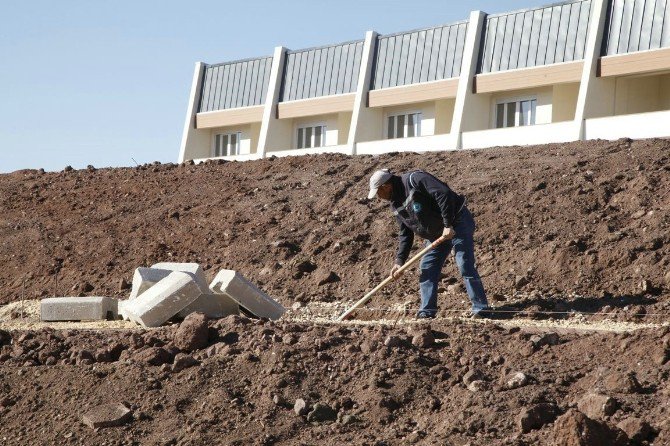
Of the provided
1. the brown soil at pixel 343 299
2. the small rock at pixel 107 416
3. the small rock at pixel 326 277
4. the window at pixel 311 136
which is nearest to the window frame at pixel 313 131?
the window at pixel 311 136

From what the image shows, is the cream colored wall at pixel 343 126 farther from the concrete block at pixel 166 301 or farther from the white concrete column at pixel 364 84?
the concrete block at pixel 166 301

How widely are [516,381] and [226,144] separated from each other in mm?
30811

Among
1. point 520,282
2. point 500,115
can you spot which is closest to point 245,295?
point 520,282

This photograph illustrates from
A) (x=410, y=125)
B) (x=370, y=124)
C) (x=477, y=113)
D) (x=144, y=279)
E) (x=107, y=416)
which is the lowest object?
(x=107, y=416)

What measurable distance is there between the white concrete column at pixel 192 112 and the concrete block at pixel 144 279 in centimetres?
2505

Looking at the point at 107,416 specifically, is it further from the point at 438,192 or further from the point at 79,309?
the point at 79,309

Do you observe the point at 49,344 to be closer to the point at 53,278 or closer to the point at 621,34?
the point at 53,278

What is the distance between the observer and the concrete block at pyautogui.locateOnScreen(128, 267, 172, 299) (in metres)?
10.8

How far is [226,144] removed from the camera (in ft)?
120

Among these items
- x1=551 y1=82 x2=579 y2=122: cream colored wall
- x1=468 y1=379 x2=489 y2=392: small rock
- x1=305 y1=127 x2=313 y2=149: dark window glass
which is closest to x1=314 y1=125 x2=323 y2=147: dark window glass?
x1=305 y1=127 x2=313 y2=149: dark window glass

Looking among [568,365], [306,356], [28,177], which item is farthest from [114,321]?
[28,177]

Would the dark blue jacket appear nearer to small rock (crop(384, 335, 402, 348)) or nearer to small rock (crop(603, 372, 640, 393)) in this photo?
small rock (crop(384, 335, 402, 348))

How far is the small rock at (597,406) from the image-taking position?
584 centimetres

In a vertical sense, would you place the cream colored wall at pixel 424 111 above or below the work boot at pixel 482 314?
above
